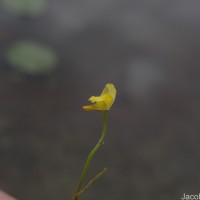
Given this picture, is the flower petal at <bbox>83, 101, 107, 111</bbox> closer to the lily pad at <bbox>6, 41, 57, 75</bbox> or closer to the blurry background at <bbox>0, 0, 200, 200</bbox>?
the blurry background at <bbox>0, 0, 200, 200</bbox>

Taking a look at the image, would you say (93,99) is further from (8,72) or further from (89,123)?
(8,72)

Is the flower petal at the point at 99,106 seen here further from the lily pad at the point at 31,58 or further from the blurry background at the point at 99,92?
the lily pad at the point at 31,58

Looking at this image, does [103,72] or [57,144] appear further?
[103,72]

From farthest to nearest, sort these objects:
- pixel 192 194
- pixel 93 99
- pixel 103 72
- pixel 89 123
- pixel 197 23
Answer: pixel 197 23 → pixel 103 72 → pixel 89 123 → pixel 192 194 → pixel 93 99

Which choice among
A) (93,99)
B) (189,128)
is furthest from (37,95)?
(93,99)

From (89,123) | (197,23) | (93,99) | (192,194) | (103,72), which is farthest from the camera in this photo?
(197,23)

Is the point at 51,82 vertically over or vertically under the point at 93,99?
under

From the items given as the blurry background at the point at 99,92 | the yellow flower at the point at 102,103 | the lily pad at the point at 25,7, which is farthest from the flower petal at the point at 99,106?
the lily pad at the point at 25,7

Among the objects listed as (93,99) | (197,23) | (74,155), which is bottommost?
(74,155)
